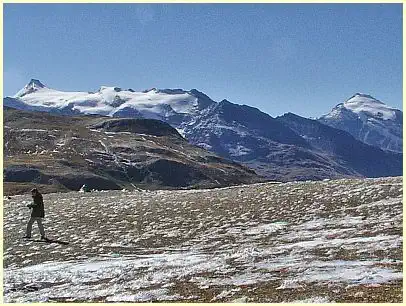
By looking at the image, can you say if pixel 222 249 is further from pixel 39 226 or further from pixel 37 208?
pixel 37 208

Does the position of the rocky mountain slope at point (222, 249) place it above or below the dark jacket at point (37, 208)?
below

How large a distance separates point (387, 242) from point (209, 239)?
37.1ft

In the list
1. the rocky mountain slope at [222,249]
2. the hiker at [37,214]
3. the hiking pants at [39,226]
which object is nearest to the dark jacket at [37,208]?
the hiker at [37,214]

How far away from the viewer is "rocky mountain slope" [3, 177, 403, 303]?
2100 cm

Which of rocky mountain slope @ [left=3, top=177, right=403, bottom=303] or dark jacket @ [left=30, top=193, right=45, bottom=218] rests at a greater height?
dark jacket @ [left=30, top=193, right=45, bottom=218]

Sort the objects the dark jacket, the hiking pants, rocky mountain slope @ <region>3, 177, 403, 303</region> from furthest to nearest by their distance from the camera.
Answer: the dark jacket
the hiking pants
rocky mountain slope @ <region>3, 177, 403, 303</region>

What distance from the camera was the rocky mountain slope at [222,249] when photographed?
827 inches

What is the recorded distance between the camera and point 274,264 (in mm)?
24891

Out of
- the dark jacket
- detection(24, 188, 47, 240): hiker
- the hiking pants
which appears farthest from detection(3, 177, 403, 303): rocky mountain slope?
the dark jacket

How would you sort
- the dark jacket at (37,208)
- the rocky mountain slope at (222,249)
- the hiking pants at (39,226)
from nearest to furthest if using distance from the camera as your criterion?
1. the rocky mountain slope at (222,249)
2. the hiking pants at (39,226)
3. the dark jacket at (37,208)

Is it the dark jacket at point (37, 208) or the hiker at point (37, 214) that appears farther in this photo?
the dark jacket at point (37, 208)

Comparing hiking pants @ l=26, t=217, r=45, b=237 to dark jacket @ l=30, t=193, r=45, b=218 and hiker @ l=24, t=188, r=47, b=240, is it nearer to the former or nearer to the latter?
hiker @ l=24, t=188, r=47, b=240

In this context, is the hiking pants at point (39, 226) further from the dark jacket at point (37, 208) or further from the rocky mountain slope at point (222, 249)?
the rocky mountain slope at point (222, 249)

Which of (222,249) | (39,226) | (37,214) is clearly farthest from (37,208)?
(222,249)
